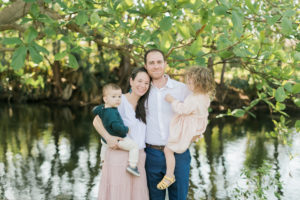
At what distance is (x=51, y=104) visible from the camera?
18297 mm

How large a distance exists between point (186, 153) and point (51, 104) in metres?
16.6

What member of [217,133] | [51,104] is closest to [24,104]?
[51,104]

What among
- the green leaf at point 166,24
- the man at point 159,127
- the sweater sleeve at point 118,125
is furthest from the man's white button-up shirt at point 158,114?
the green leaf at point 166,24

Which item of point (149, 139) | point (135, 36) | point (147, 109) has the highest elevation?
point (135, 36)

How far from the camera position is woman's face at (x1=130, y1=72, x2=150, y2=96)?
8.45 feet

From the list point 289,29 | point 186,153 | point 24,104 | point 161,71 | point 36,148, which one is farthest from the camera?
point 24,104

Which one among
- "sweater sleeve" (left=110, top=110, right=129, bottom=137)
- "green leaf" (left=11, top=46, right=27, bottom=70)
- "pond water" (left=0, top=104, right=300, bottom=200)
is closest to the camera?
"green leaf" (left=11, top=46, right=27, bottom=70)

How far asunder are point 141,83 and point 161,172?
77 centimetres

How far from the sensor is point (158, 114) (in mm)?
2682

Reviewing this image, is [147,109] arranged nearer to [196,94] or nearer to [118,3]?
[196,94]

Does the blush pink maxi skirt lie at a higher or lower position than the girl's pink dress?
lower

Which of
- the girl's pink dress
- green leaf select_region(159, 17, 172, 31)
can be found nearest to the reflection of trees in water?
the girl's pink dress

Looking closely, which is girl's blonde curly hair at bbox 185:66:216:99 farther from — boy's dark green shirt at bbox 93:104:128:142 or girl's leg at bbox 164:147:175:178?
boy's dark green shirt at bbox 93:104:128:142

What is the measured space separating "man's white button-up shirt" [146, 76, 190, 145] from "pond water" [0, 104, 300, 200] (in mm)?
3029
